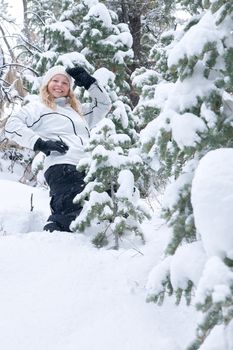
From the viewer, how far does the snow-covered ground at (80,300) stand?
2744 mm

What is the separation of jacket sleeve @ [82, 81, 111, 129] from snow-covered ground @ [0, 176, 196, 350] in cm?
195

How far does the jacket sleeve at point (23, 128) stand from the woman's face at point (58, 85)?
13.8 inches

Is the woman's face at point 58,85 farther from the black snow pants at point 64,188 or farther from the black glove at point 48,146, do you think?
the black snow pants at point 64,188

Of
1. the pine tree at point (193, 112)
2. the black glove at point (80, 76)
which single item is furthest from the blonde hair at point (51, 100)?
the pine tree at point (193, 112)

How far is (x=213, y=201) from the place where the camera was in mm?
2012

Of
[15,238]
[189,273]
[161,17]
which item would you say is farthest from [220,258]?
[161,17]

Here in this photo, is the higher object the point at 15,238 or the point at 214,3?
the point at 214,3

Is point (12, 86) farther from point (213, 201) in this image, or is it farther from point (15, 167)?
point (213, 201)

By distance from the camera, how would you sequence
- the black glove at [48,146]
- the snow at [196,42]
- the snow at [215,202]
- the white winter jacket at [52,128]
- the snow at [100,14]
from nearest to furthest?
1. the snow at [215,202]
2. the snow at [196,42]
3. the black glove at [48,146]
4. the white winter jacket at [52,128]
5. the snow at [100,14]

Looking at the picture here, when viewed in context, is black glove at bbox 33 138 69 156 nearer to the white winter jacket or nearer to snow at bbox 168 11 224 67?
the white winter jacket

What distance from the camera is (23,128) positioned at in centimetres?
511

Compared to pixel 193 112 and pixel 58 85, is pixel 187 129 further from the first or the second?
pixel 58 85

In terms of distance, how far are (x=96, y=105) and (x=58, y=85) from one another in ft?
2.10

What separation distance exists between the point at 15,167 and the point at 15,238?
10701 millimetres
